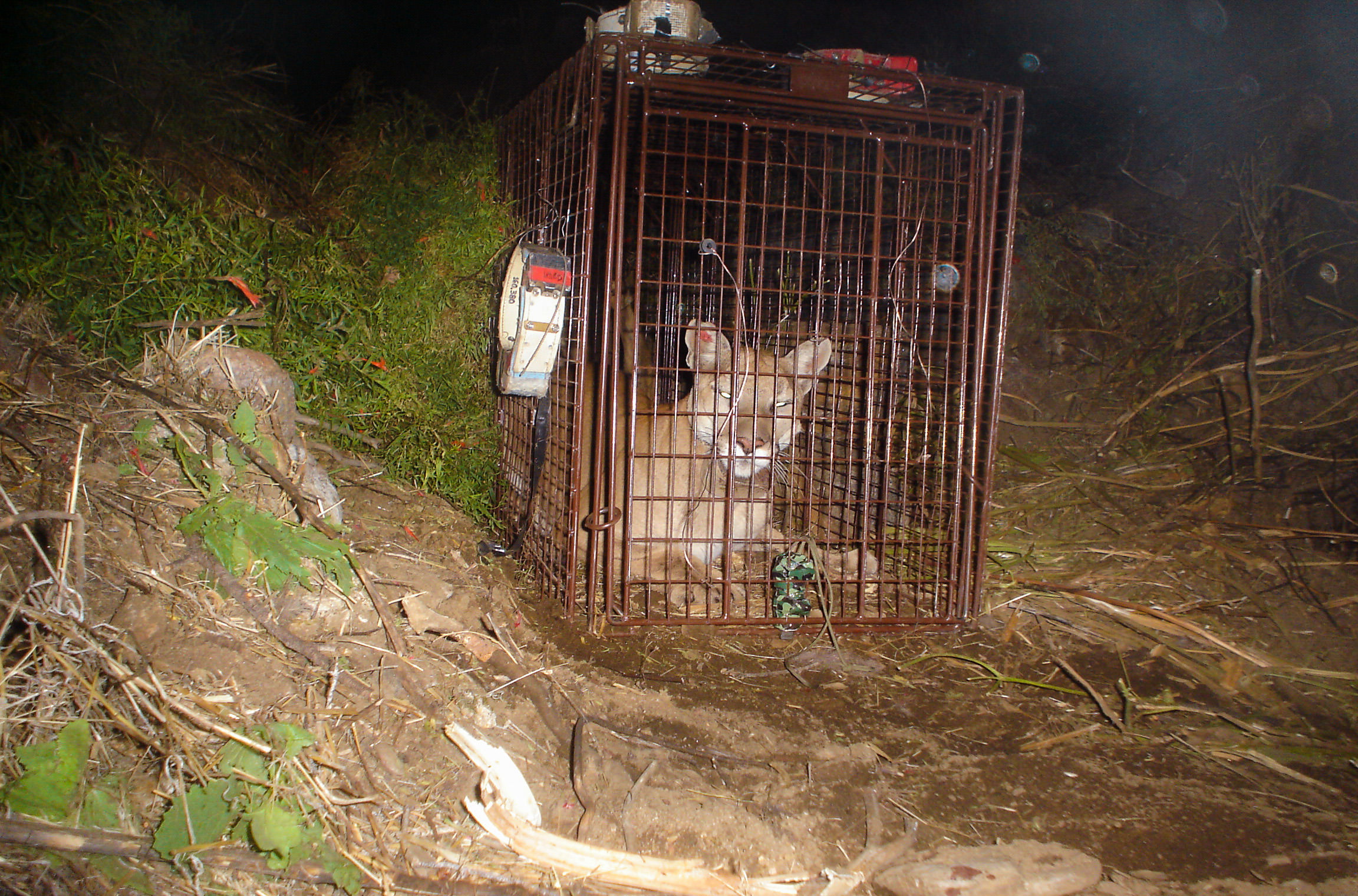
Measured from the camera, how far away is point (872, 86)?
313 cm

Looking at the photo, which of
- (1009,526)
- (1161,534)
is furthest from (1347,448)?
(1009,526)

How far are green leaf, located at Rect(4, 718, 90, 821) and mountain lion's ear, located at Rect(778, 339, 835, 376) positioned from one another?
108 inches

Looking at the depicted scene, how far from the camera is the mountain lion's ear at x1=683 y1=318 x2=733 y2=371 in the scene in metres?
3.24

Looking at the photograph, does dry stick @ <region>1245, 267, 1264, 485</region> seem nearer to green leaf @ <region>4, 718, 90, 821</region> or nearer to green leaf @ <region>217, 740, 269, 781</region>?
green leaf @ <region>217, 740, 269, 781</region>

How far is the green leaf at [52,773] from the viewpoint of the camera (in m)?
1.51

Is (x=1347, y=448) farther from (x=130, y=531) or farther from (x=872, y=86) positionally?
(x=130, y=531)

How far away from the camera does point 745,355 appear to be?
3355 mm

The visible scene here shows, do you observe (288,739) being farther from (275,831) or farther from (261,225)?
(261,225)

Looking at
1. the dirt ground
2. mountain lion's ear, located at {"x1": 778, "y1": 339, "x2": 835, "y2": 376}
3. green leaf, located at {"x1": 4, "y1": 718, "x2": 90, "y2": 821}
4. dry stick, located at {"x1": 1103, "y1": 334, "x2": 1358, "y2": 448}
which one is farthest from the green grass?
dry stick, located at {"x1": 1103, "y1": 334, "x2": 1358, "y2": 448}

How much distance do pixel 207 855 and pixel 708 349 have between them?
2.78 m

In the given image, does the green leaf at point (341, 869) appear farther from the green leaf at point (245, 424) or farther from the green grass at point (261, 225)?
the green grass at point (261, 225)

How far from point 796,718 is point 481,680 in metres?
1.21

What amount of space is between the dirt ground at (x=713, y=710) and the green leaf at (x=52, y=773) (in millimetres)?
85

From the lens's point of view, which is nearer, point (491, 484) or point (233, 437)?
point (233, 437)
